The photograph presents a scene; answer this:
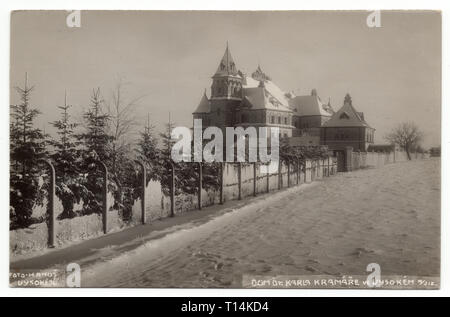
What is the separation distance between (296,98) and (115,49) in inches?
115

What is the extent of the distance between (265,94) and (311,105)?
837 mm

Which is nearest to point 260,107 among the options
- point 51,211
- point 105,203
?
point 105,203

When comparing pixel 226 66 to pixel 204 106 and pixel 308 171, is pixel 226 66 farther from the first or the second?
pixel 308 171

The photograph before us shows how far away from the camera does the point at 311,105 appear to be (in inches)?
288

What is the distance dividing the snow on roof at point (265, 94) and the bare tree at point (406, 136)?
1.75m

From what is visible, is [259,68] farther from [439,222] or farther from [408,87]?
[439,222]

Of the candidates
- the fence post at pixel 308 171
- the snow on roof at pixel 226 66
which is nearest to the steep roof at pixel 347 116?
the snow on roof at pixel 226 66

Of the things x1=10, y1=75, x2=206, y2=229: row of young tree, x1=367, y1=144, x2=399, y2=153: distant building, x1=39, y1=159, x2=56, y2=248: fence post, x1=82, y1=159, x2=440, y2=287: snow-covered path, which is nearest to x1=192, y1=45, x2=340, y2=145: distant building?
x1=10, y1=75, x2=206, y2=229: row of young tree

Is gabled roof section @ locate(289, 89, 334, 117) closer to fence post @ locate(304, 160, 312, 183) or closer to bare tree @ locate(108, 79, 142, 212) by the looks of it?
fence post @ locate(304, 160, 312, 183)

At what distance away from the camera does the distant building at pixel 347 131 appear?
23.8 feet

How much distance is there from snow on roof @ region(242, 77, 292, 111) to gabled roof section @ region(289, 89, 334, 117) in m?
0.17

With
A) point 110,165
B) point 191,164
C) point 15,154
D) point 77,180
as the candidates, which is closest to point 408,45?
point 191,164

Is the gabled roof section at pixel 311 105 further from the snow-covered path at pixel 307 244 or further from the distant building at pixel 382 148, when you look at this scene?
the snow-covered path at pixel 307 244

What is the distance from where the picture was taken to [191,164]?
784 centimetres
